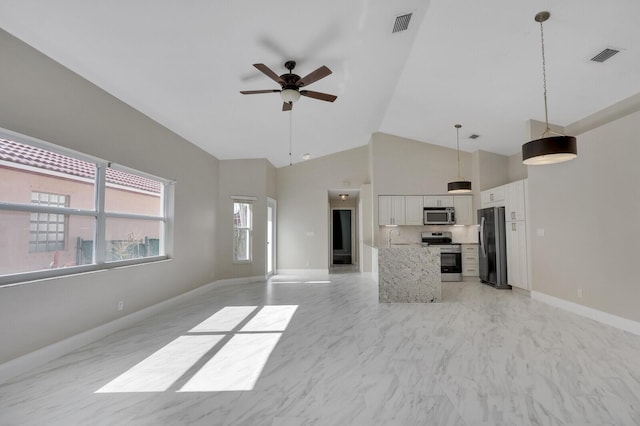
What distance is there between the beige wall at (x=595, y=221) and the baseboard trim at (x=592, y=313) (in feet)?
0.20

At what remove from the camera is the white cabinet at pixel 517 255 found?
17.7 ft

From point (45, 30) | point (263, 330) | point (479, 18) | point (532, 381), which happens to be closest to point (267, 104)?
point (45, 30)

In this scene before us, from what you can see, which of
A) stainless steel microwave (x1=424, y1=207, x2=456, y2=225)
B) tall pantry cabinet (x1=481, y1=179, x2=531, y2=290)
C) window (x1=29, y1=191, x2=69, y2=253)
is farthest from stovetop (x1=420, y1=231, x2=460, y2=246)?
window (x1=29, y1=191, x2=69, y2=253)

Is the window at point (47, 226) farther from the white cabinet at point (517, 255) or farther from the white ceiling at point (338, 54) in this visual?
the white cabinet at point (517, 255)

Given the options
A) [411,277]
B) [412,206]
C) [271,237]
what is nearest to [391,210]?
[412,206]

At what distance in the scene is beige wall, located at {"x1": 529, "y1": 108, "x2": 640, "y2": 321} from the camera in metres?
3.54

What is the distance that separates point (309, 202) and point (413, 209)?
2.71m

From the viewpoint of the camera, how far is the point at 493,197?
6371mm

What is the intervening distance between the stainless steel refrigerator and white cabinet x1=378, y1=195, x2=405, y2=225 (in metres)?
1.73

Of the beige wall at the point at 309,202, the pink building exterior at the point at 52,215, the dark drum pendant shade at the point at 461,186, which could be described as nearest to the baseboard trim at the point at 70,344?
the pink building exterior at the point at 52,215

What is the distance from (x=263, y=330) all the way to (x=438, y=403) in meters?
2.17

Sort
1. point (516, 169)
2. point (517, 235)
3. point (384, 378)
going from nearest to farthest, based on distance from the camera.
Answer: point (384, 378)
point (517, 235)
point (516, 169)

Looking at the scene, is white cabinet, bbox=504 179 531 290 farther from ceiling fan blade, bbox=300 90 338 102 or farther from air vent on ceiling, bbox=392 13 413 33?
ceiling fan blade, bbox=300 90 338 102

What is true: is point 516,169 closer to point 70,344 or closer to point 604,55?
point 604,55
